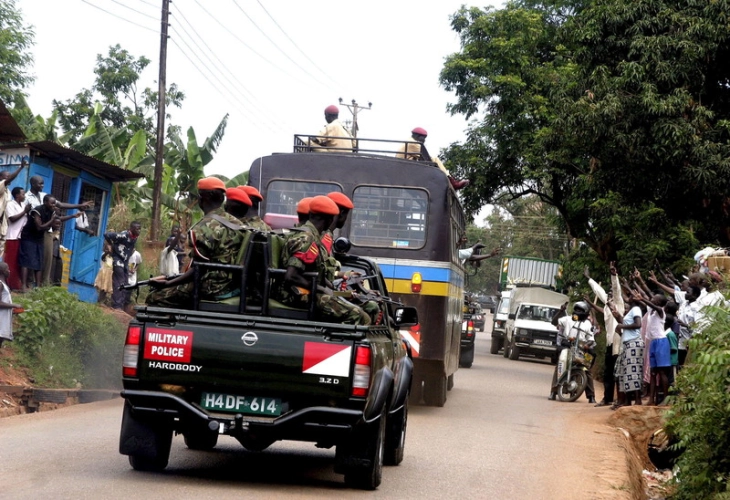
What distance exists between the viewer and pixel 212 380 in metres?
6.98

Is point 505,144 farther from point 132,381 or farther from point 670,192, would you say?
point 132,381

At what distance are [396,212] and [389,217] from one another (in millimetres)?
113

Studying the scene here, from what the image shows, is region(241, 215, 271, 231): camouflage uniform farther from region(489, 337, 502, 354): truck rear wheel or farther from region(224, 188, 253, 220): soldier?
region(489, 337, 502, 354): truck rear wheel

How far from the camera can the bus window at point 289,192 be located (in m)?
13.9

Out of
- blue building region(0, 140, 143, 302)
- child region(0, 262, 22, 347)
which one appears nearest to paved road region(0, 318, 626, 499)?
child region(0, 262, 22, 347)

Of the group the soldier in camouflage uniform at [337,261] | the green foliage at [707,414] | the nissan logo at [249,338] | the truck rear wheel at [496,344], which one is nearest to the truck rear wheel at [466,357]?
the truck rear wheel at [496,344]

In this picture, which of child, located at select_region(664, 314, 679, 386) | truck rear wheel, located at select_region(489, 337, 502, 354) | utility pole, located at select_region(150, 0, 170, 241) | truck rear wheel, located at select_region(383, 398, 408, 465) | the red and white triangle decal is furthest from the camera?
truck rear wheel, located at select_region(489, 337, 502, 354)

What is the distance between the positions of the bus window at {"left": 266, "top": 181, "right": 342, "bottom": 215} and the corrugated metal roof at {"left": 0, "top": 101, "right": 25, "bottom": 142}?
5.25 metres

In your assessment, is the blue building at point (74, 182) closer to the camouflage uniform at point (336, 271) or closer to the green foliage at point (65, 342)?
the green foliage at point (65, 342)

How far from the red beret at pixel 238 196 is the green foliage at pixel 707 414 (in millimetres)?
3677

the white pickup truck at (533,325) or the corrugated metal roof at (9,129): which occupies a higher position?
the corrugated metal roof at (9,129)

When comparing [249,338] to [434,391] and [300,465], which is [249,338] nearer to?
[300,465]

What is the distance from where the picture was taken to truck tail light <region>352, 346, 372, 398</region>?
6.96 metres

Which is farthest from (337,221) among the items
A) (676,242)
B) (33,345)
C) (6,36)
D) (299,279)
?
(6,36)
